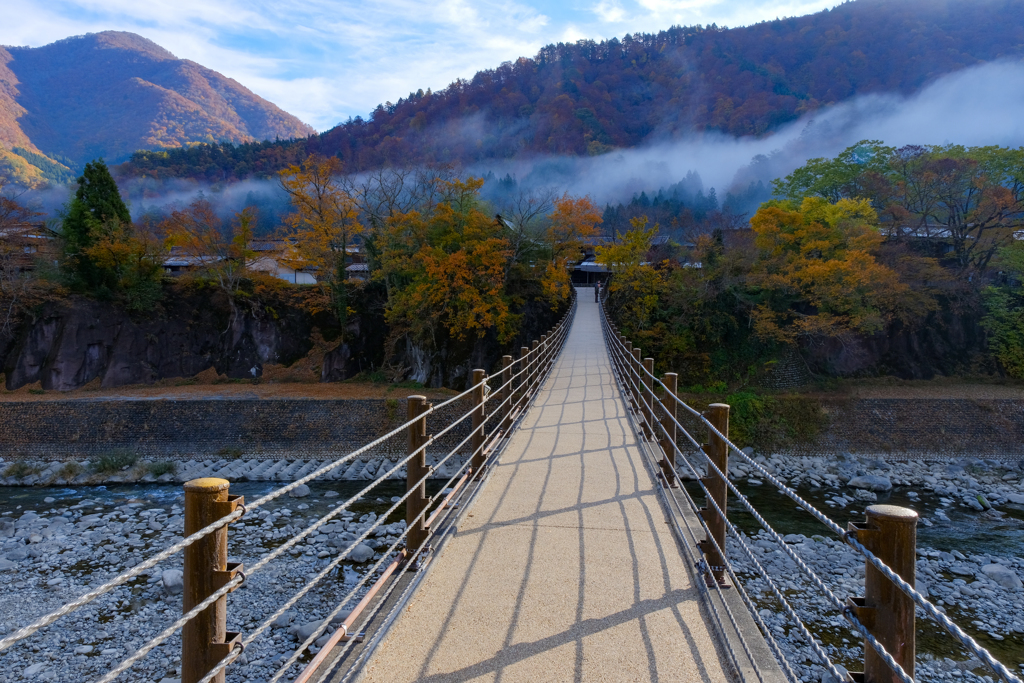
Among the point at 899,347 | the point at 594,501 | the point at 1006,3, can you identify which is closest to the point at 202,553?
the point at 594,501

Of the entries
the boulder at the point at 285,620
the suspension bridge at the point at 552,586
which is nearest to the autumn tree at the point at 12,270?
the boulder at the point at 285,620

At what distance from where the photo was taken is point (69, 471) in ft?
48.3

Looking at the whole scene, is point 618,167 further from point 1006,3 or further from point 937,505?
point 937,505

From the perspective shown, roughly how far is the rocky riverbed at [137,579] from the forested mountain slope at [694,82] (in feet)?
218

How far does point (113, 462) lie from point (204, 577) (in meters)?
17.1

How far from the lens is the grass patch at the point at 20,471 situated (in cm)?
1455

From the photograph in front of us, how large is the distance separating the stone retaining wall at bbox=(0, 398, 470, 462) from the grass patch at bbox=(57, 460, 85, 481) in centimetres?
161

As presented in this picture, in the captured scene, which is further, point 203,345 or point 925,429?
point 203,345

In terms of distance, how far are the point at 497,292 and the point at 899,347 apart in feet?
54.6

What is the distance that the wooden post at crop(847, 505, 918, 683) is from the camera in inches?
61.0

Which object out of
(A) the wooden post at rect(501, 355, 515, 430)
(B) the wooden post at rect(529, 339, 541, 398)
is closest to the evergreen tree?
(B) the wooden post at rect(529, 339, 541, 398)

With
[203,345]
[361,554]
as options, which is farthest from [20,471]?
[361,554]

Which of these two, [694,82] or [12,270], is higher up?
[694,82]

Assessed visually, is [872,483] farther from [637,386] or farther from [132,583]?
[132,583]
